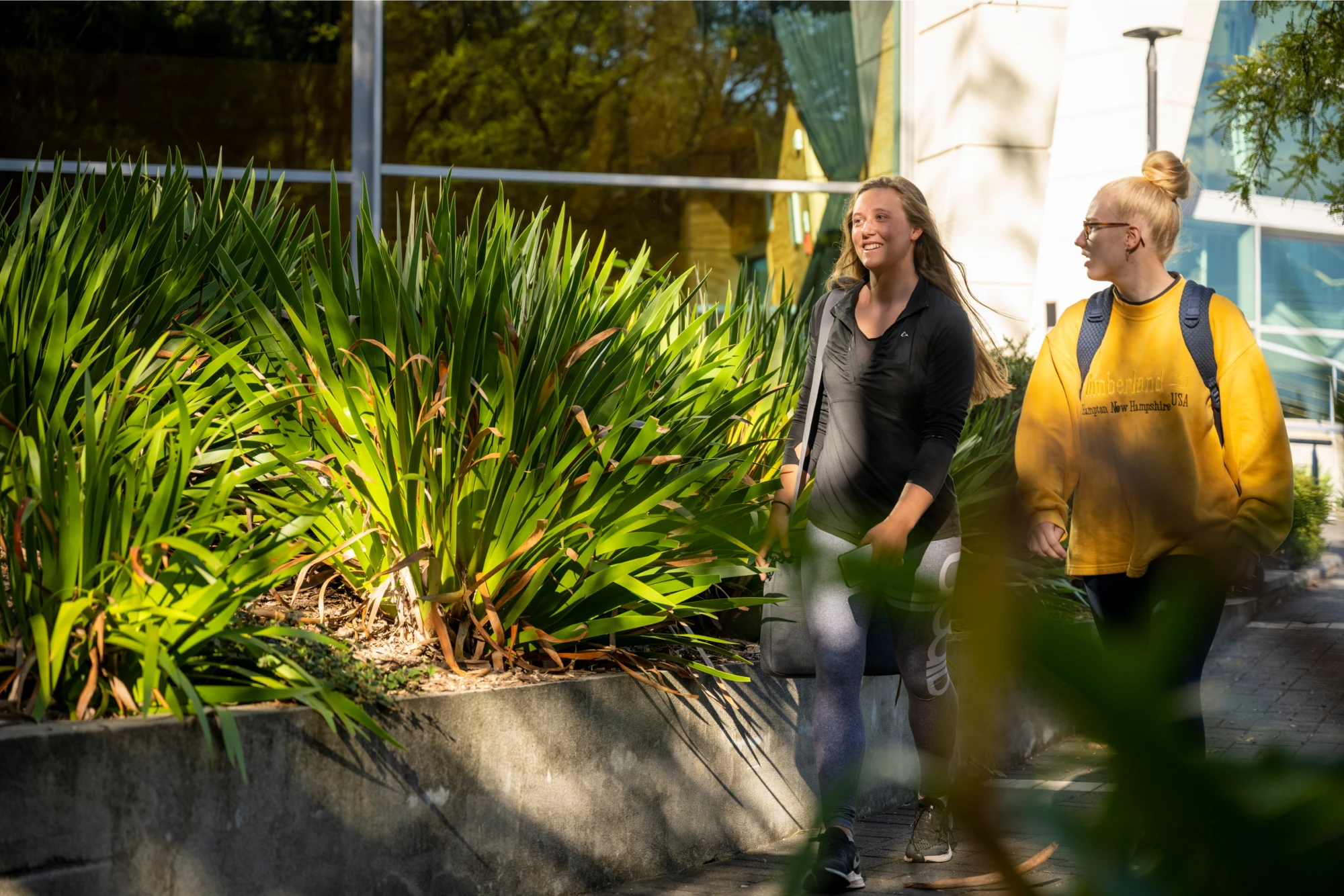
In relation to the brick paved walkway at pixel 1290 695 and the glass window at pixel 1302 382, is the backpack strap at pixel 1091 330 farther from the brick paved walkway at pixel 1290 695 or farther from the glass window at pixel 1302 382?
the brick paved walkway at pixel 1290 695

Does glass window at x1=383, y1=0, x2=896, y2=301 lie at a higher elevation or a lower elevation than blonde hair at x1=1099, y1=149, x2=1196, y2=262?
higher

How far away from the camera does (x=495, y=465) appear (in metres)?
3.61

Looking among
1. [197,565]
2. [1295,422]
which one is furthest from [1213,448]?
[1295,422]

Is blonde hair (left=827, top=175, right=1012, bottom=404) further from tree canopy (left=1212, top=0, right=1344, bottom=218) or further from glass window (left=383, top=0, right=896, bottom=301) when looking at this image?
glass window (left=383, top=0, right=896, bottom=301)

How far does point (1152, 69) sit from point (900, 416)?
8.09m

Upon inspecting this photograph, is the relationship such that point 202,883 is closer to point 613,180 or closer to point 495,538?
point 495,538

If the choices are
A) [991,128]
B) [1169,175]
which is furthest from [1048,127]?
[1169,175]

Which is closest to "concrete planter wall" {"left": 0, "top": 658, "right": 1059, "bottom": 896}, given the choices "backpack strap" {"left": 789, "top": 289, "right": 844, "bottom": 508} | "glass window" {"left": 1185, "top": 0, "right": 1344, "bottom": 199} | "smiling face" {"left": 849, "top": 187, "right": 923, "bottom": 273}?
"backpack strap" {"left": 789, "top": 289, "right": 844, "bottom": 508}

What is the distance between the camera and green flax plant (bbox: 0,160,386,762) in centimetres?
288

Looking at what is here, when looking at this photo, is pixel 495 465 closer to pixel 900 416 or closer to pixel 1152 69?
pixel 900 416

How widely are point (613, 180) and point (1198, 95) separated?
5.13 m

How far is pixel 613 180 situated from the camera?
1050 cm

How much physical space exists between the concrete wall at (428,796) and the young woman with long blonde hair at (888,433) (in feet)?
1.47

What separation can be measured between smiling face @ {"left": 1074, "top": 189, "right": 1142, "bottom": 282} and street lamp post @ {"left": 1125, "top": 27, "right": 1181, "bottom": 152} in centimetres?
772
